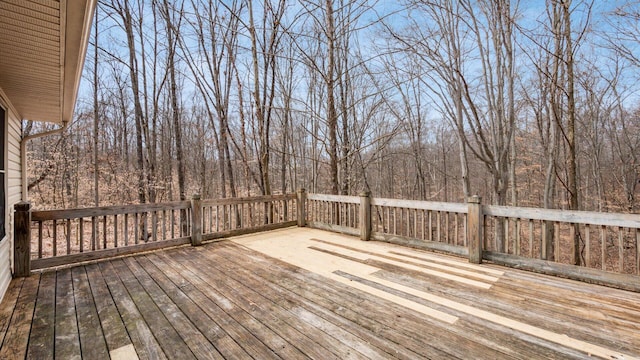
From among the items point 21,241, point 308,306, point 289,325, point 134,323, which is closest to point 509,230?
point 308,306

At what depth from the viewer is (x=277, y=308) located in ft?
9.05

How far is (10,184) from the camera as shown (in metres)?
3.92

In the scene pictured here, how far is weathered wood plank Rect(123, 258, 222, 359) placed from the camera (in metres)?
2.10

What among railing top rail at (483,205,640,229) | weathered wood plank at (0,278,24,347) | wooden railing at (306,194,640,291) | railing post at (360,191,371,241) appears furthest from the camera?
railing post at (360,191,371,241)

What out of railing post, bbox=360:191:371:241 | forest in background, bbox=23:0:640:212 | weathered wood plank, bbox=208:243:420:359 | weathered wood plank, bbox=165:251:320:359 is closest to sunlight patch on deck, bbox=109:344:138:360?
weathered wood plank, bbox=165:251:320:359

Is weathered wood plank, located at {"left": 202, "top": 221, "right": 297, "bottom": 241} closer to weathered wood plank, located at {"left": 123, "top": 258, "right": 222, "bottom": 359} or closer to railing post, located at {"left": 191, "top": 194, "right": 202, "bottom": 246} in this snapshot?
railing post, located at {"left": 191, "top": 194, "right": 202, "bottom": 246}

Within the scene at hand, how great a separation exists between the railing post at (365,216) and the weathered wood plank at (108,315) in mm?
3822

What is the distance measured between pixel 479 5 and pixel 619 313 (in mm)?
6780

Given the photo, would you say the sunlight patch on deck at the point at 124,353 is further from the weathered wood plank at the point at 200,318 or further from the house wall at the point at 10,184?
the house wall at the point at 10,184

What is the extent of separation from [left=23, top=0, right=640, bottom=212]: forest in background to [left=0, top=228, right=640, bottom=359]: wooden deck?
338 cm

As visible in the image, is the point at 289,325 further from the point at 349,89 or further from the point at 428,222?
the point at 349,89

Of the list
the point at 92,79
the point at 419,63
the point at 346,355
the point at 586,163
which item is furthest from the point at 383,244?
the point at 586,163

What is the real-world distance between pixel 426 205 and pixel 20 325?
4.81 metres

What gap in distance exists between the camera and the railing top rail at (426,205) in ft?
14.1
